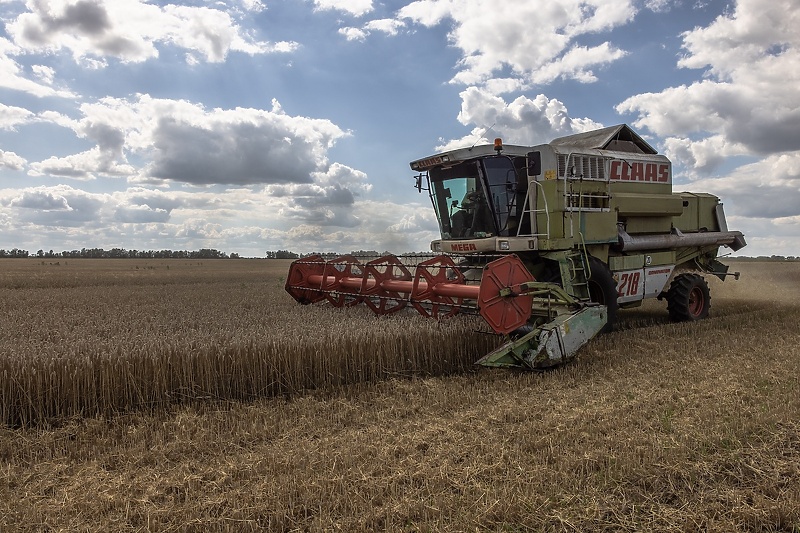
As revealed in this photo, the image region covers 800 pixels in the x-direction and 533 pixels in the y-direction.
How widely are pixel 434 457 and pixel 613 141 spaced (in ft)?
23.2

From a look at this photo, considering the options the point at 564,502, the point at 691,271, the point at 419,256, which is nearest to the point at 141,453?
the point at 564,502

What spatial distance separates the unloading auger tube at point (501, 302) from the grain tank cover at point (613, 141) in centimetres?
334

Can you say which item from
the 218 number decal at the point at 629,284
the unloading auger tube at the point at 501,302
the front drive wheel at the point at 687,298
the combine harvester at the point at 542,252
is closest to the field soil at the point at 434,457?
the unloading auger tube at the point at 501,302

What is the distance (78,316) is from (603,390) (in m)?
6.22

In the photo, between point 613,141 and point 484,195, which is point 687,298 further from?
point 484,195

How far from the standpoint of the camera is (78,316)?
707cm

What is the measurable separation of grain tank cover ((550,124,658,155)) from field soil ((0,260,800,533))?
14.3 feet

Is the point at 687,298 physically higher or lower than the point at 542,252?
lower

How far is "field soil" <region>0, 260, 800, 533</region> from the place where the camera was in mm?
2574

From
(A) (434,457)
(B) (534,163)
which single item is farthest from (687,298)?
(A) (434,457)

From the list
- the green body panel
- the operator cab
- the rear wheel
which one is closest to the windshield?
the operator cab

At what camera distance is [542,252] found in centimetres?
726

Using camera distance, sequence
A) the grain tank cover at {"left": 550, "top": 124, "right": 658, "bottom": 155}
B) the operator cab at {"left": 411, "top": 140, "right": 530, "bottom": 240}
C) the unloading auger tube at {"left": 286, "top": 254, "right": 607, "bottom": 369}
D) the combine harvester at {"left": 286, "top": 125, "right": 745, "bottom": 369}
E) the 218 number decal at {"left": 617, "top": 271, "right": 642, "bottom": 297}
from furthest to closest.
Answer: the grain tank cover at {"left": 550, "top": 124, "right": 658, "bottom": 155}
the 218 number decal at {"left": 617, "top": 271, "right": 642, "bottom": 297}
the operator cab at {"left": 411, "top": 140, "right": 530, "bottom": 240}
the combine harvester at {"left": 286, "top": 125, "right": 745, "bottom": 369}
the unloading auger tube at {"left": 286, "top": 254, "right": 607, "bottom": 369}

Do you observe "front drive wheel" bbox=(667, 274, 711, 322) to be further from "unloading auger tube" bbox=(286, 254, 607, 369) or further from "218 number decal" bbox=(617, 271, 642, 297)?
"unloading auger tube" bbox=(286, 254, 607, 369)
